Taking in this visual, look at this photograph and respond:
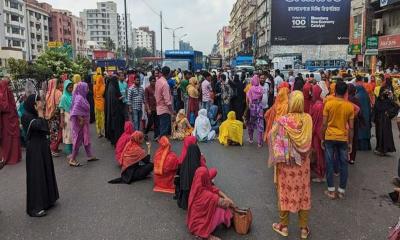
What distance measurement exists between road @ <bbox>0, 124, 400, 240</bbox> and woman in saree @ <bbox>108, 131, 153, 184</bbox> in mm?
167

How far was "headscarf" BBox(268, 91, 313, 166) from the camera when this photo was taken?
464 centimetres

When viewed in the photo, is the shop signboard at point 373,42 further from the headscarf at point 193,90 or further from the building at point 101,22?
the building at point 101,22

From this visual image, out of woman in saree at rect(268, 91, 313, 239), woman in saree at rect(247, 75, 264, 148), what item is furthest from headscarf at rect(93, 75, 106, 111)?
woman in saree at rect(268, 91, 313, 239)

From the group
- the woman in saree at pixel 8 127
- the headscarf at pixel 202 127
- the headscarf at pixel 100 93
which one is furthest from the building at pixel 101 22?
the woman in saree at pixel 8 127

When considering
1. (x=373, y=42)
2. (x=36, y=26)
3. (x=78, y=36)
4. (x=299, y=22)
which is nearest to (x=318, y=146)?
(x=373, y=42)

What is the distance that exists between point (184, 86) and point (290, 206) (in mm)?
9573

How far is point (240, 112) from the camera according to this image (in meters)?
13.7

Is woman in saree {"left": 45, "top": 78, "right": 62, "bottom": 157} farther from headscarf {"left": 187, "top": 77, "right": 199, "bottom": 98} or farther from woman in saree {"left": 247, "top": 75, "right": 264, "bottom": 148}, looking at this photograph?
woman in saree {"left": 247, "top": 75, "right": 264, "bottom": 148}

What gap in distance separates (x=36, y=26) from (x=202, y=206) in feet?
320

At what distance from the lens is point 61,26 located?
104375 mm

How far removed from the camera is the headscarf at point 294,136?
4641mm

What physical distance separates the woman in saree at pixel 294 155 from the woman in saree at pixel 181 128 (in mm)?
6880

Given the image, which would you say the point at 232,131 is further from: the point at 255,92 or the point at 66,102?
the point at 66,102

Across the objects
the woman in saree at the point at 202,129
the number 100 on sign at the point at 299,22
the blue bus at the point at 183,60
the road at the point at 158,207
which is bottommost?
the road at the point at 158,207
